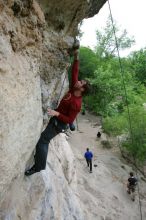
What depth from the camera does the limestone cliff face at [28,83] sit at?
18.0ft

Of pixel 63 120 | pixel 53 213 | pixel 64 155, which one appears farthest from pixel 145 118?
pixel 63 120

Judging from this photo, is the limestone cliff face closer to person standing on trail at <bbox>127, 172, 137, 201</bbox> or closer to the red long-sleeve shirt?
the red long-sleeve shirt

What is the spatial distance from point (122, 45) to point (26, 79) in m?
34.4

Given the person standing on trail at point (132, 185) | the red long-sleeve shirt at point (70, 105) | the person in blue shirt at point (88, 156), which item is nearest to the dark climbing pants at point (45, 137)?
the red long-sleeve shirt at point (70, 105)

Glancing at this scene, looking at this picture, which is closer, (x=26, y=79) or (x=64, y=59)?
(x=26, y=79)

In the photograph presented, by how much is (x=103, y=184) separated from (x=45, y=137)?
1210 centimetres

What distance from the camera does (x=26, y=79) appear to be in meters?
6.12

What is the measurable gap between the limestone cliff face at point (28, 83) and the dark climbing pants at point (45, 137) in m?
0.31

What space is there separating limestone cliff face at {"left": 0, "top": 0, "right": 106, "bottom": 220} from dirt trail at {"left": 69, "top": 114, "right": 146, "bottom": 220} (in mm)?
5666

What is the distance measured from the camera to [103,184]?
18.7 metres

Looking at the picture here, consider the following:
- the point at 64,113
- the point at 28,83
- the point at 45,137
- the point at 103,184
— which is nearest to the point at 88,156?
the point at 103,184

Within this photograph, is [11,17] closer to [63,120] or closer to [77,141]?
[63,120]

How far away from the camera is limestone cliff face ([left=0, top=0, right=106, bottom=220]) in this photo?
18.0ft

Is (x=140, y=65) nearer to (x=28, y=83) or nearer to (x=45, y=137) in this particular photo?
(x=45, y=137)
